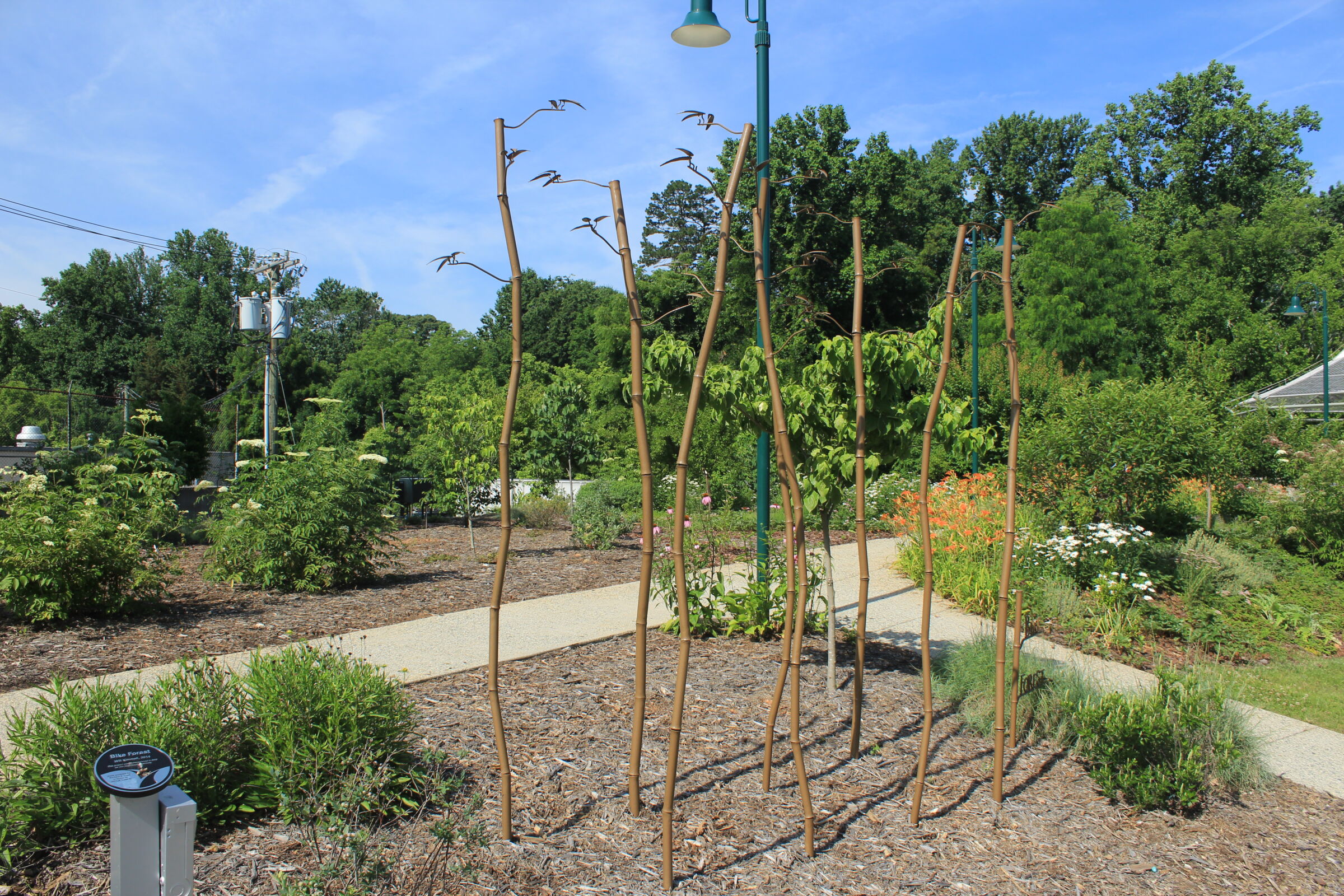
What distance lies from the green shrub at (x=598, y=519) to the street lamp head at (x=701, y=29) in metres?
6.24

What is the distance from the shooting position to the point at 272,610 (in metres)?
6.38

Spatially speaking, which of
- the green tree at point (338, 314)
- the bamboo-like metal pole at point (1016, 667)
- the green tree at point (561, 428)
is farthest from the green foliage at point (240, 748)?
the green tree at point (338, 314)

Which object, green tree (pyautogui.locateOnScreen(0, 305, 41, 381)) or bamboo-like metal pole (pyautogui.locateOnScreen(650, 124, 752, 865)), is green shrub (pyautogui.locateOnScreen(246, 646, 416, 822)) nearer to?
bamboo-like metal pole (pyautogui.locateOnScreen(650, 124, 752, 865))

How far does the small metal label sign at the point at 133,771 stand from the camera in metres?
1.82

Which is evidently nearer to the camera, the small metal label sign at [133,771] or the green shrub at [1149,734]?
the small metal label sign at [133,771]

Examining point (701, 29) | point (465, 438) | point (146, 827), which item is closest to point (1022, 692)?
point (146, 827)

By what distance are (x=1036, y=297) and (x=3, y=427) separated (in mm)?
48515

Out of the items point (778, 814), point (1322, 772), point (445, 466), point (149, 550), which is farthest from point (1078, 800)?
point (445, 466)

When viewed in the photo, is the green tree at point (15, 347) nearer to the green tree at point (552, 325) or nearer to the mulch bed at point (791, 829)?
the green tree at point (552, 325)

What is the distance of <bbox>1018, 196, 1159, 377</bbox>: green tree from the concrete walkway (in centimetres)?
1869

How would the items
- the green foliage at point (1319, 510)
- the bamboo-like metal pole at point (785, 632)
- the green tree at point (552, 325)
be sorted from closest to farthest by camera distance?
the bamboo-like metal pole at point (785, 632), the green foliage at point (1319, 510), the green tree at point (552, 325)

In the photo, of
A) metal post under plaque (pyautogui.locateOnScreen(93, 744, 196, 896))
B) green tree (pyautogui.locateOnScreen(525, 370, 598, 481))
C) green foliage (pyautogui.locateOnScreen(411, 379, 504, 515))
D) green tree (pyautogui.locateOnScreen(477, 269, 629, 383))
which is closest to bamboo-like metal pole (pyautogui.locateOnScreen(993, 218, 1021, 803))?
metal post under plaque (pyautogui.locateOnScreen(93, 744, 196, 896))

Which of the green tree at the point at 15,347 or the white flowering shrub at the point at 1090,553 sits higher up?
the green tree at the point at 15,347

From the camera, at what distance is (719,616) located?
5668 mm
